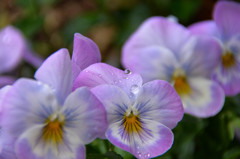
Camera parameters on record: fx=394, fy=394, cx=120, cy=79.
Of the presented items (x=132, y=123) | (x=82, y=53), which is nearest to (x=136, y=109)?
(x=132, y=123)

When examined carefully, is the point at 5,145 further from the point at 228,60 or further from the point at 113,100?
the point at 228,60

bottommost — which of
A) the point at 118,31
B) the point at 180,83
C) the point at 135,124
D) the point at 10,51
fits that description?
the point at 118,31

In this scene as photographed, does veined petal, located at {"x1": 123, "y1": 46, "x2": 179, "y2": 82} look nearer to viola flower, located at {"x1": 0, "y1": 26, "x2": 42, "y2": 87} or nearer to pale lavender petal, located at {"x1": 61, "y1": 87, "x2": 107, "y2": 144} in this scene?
pale lavender petal, located at {"x1": 61, "y1": 87, "x2": 107, "y2": 144}

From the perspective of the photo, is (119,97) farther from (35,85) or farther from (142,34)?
(142,34)

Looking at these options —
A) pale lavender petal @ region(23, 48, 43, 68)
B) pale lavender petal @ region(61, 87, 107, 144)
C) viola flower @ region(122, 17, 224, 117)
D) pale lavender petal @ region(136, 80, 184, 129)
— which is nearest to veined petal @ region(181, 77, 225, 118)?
viola flower @ region(122, 17, 224, 117)

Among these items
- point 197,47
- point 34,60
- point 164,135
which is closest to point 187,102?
point 197,47
